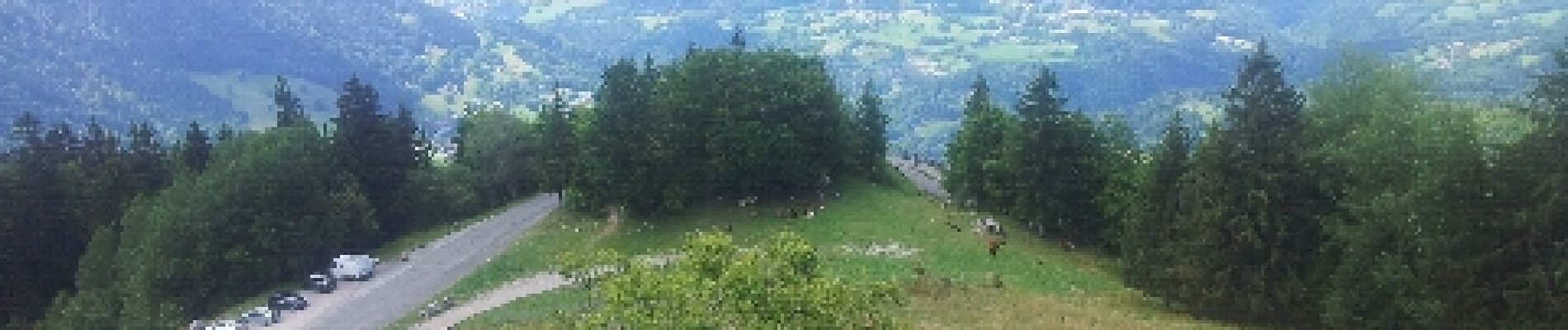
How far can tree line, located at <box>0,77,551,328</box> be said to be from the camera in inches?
3152

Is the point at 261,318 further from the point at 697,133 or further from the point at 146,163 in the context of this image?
the point at 146,163

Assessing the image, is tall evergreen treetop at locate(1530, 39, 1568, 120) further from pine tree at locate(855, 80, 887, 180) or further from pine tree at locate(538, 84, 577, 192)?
pine tree at locate(538, 84, 577, 192)

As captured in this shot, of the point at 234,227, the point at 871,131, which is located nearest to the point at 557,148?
the point at 234,227

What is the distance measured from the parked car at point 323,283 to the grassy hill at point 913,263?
1147 centimetres

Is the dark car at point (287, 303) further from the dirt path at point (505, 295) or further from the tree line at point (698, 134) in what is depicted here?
the tree line at point (698, 134)

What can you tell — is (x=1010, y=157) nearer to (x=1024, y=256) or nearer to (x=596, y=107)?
(x=1024, y=256)

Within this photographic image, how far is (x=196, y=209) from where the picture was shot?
80.4 metres

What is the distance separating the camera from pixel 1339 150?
49.2 metres

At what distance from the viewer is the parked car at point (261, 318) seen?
232ft

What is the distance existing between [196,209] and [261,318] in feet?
46.0

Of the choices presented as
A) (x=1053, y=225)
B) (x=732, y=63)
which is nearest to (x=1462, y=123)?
(x=1053, y=225)

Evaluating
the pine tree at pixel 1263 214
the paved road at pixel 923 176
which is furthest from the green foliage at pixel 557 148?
the pine tree at pixel 1263 214

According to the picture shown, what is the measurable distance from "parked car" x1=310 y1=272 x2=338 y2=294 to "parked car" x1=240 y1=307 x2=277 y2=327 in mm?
6597

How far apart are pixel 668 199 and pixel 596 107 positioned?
318 inches
